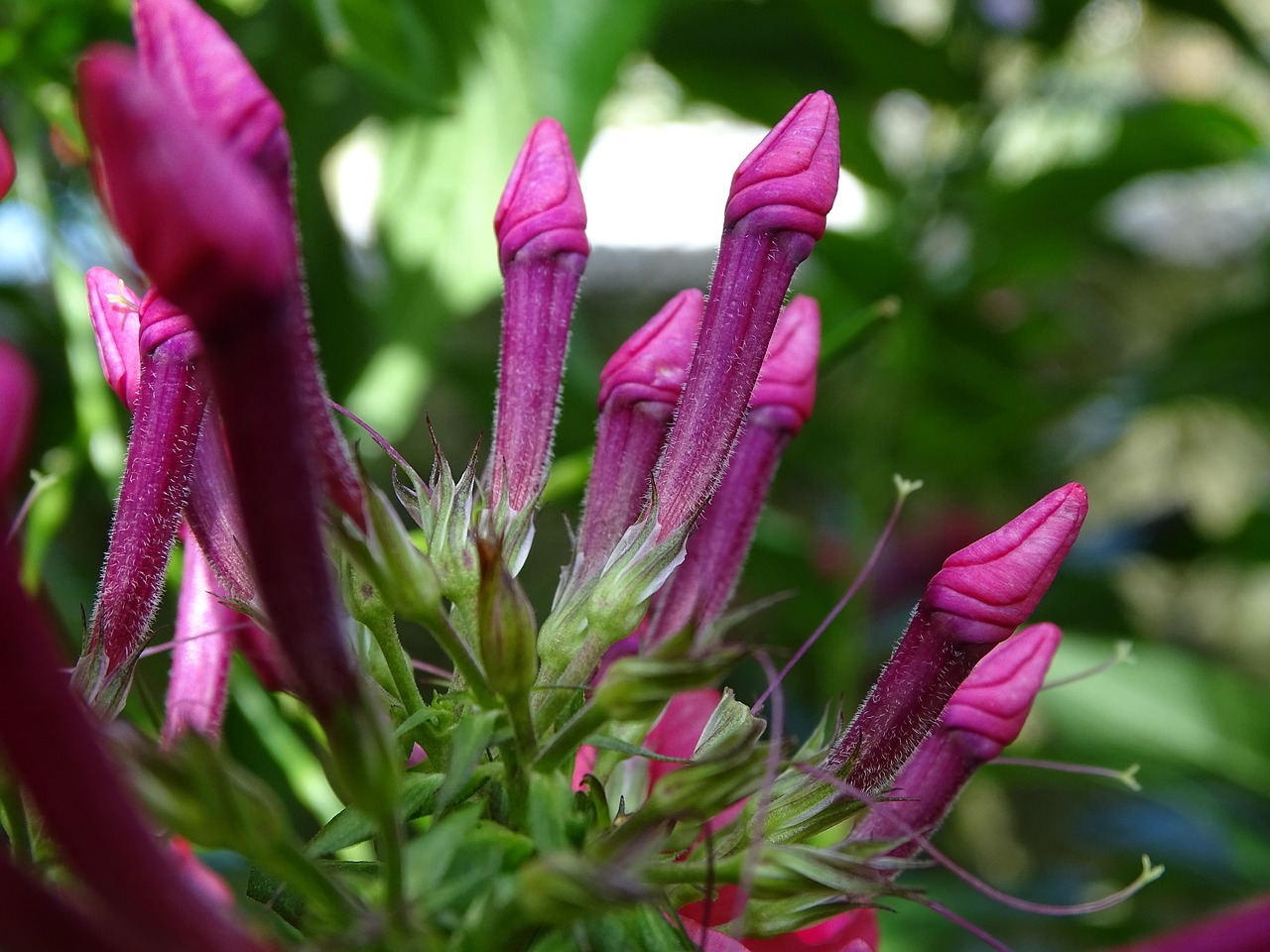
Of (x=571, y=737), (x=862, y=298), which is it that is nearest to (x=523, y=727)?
(x=571, y=737)

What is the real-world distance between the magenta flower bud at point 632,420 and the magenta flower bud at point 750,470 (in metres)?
0.03

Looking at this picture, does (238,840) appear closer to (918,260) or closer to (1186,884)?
(918,260)

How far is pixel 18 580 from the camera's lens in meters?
0.16

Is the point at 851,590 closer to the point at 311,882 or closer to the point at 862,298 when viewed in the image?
the point at 311,882

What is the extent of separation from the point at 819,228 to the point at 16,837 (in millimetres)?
242

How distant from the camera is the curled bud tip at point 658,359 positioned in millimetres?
346

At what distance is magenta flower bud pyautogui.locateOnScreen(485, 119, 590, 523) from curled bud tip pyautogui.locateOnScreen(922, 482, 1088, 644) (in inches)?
4.5

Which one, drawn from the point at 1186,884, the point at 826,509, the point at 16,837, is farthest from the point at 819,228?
the point at 826,509

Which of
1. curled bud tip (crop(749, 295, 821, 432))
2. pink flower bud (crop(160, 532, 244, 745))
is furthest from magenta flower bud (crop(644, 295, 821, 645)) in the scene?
pink flower bud (crop(160, 532, 244, 745))

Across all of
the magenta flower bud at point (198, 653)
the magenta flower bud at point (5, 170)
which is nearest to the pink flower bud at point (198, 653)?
the magenta flower bud at point (198, 653)

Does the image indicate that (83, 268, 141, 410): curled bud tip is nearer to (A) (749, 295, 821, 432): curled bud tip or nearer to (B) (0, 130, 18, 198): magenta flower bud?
(B) (0, 130, 18, 198): magenta flower bud

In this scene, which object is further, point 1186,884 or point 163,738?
point 1186,884

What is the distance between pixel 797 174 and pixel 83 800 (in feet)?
0.73

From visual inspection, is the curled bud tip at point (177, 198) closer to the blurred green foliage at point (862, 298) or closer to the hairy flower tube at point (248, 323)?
the hairy flower tube at point (248, 323)
